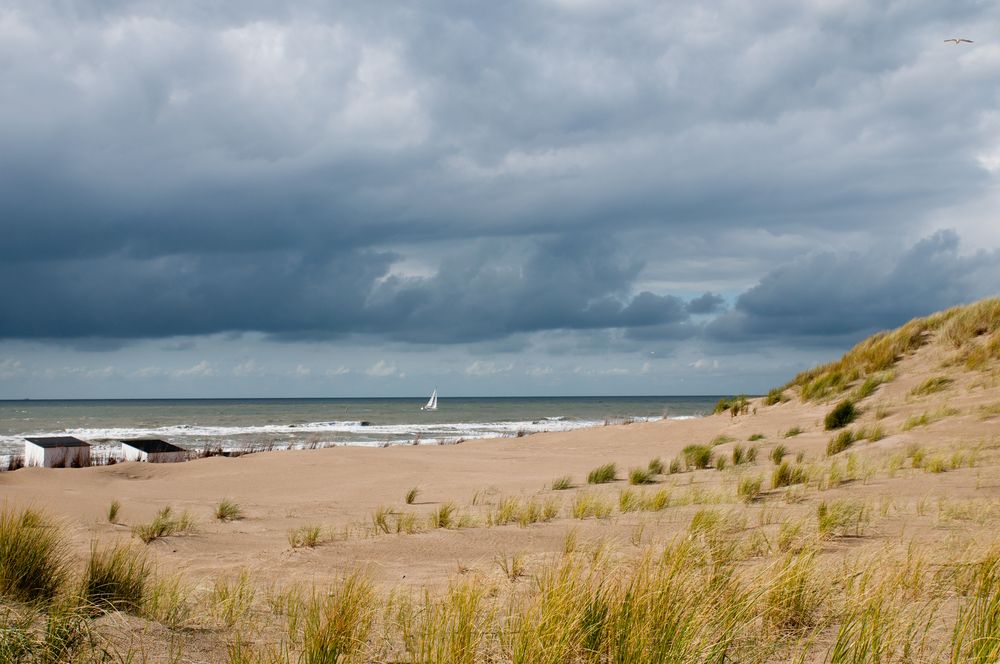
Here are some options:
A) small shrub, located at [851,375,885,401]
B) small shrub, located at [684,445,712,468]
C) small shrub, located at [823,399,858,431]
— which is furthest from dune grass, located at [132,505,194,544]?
small shrub, located at [851,375,885,401]

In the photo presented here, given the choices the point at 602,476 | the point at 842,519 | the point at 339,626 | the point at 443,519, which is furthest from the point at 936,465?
the point at 339,626

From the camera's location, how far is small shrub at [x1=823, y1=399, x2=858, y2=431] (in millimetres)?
17516

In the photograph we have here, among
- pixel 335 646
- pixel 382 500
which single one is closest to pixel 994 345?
pixel 382 500

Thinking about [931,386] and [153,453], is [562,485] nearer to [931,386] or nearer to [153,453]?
[931,386]

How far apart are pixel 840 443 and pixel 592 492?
555 centimetres

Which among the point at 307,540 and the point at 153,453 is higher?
the point at 307,540

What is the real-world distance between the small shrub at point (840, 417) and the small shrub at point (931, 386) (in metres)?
2.00

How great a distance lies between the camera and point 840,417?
17594 mm

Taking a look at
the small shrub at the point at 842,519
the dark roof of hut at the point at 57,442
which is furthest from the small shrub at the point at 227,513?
the dark roof of hut at the point at 57,442

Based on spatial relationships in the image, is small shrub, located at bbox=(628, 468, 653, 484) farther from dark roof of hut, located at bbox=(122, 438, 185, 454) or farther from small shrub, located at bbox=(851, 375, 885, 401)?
dark roof of hut, located at bbox=(122, 438, 185, 454)

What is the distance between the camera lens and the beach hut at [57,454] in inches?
808

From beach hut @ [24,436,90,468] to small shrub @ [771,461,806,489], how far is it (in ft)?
59.8

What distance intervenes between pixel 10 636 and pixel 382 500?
10.1 meters

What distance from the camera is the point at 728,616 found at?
4.00 metres
